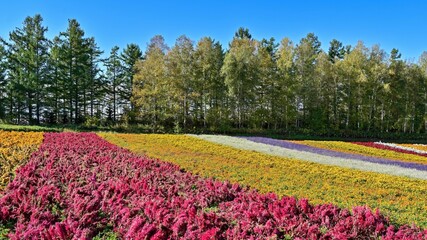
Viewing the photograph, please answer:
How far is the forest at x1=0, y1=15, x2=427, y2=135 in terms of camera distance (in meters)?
33.0

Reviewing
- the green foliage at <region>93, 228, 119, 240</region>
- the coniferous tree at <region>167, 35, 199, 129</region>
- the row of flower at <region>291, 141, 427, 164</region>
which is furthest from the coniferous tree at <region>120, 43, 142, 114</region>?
the green foliage at <region>93, 228, 119, 240</region>

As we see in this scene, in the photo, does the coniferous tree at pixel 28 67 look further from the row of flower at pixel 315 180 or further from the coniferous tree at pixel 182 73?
the row of flower at pixel 315 180

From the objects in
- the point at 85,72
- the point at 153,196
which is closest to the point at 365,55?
the point at 85,72

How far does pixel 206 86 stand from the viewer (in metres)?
34.3

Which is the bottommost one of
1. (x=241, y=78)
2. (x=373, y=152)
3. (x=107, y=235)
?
(x=373, y=152)

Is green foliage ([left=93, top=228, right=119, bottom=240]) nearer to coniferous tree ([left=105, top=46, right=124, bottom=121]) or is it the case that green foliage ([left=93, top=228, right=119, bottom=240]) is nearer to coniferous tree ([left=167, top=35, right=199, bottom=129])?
coniferous tree ([left=167, top=35, right=199, bottom=129])

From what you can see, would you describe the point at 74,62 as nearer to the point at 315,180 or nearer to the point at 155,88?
the point at 155,88

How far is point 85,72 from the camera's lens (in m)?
36.7

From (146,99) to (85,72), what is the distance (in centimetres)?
888

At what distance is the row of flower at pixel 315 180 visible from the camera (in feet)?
25.1

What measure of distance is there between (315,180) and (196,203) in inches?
202

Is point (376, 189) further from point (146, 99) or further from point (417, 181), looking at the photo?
point (146, 99)

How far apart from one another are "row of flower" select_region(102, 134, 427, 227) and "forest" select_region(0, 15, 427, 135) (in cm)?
1759

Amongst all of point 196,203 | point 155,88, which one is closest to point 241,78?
point 155,88
